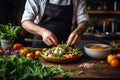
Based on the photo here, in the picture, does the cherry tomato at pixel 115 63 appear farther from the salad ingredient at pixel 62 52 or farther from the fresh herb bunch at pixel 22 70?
the fresh herb bunch at pixel 22 70

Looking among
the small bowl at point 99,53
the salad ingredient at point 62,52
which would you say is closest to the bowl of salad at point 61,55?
the salad ingredient at point 62,52

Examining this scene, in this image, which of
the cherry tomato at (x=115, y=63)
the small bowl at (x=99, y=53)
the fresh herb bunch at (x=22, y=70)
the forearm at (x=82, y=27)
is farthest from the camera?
the forearm at (x=82, y=27)

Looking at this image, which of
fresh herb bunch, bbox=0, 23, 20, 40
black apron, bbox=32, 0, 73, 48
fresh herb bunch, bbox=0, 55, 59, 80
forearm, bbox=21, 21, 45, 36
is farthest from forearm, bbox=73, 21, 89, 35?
fresh herb bunch, bbox=0, 55, 59, 80

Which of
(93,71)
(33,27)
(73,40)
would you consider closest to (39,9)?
(33,27)

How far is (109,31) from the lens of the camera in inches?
208

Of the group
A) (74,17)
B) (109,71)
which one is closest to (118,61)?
(109,71)

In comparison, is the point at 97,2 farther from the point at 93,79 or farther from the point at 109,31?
the point at 93,79

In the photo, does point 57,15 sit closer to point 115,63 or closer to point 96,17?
point 115,63

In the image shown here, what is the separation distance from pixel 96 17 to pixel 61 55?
3.51 m

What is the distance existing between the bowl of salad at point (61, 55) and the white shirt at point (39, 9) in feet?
2.04

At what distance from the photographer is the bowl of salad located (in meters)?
2.12

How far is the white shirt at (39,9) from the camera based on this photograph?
2695 mm

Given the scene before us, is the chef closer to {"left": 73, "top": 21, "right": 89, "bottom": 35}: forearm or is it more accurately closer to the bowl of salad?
{"left": 73, "top": 21, "right": 89, "bottom": 35}: forearm

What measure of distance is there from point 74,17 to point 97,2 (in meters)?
2.46
